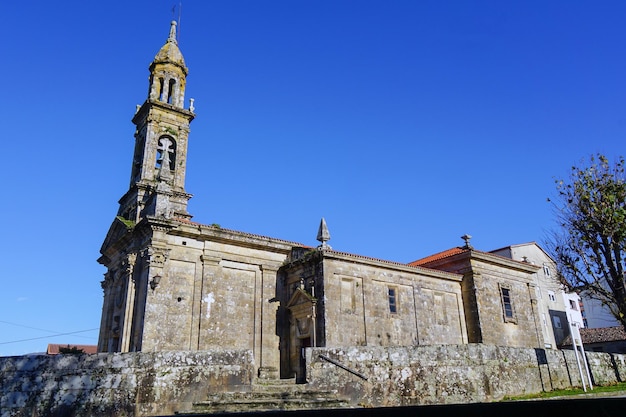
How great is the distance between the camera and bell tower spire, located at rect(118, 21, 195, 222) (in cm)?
2941

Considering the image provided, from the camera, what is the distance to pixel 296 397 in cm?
1152

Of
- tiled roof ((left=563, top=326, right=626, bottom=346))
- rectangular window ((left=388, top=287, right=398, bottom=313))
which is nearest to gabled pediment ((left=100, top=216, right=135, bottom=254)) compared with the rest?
rectangular window ((left=388, top=287, right=398, bottom=313))

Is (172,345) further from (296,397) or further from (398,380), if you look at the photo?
(398,380)

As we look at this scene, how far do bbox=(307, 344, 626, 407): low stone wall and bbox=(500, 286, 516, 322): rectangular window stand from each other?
15759 mm

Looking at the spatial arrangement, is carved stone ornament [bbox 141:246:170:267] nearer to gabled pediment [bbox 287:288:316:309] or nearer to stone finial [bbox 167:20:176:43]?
gabled pediment [bbox 287:288:316:309]

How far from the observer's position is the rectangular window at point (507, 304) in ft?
94.3

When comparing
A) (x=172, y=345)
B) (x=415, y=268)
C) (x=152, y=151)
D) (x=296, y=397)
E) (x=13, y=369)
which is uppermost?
(x=152, y=151)

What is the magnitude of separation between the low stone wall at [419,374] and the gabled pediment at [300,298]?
11131mm

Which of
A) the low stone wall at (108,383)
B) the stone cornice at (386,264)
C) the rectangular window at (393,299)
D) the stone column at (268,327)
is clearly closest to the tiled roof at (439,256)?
the stone cornice at (386,264)

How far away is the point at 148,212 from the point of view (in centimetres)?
2605

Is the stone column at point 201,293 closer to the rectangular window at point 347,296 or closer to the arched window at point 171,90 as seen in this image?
the rectangular window at point 347,296

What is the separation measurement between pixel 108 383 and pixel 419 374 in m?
7.39

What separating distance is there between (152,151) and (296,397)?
23417 mm

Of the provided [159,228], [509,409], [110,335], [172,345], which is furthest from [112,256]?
[509,409]
